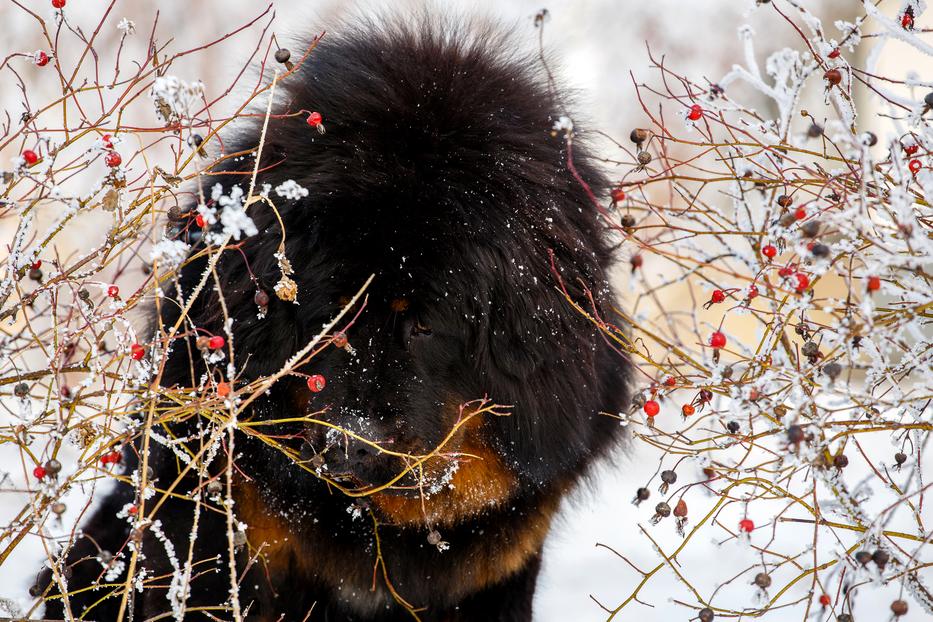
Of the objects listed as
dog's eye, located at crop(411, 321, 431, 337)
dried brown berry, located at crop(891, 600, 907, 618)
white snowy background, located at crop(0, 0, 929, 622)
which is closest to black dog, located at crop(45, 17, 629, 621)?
dog's eye, located at crop(411, 321, 431, 337)

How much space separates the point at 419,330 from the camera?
2.75 meters

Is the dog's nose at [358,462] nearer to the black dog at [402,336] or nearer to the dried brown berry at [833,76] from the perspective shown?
the black dog at [402,336]

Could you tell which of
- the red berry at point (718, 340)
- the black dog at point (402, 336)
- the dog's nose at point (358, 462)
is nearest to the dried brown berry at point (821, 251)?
the red berry at point (718, 340)

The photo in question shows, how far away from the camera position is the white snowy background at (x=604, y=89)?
147 inches

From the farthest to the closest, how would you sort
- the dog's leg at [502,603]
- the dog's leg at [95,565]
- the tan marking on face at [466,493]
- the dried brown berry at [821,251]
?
the dog's leg at [502,603] → the dog's leg at [95,565] → the tan marking on face at [466,493] → the dried brown berry at [821,251]

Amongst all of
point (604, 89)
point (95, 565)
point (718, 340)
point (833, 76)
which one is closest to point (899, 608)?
point (718, 340)

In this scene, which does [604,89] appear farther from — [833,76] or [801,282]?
[801,282]

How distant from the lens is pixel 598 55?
1099cm

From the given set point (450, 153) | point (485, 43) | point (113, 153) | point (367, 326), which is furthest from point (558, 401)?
point (113, 153)

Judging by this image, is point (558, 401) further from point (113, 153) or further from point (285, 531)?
point (113, 153)

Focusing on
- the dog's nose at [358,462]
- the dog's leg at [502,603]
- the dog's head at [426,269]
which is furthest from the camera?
the dog's leg at [502,603]

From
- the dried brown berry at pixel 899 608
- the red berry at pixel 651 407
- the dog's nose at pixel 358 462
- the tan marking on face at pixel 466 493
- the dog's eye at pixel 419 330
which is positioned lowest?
the dried brown berry at pixel 899 608

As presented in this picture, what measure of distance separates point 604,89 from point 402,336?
8.71 metres

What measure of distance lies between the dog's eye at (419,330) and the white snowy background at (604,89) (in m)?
0.96
